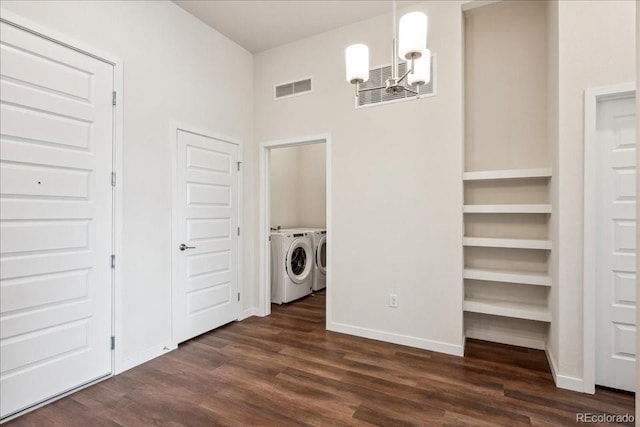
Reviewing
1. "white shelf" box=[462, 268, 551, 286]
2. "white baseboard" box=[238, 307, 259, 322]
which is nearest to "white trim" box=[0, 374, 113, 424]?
"white baseboard" box=[238, 307, 259, 322]

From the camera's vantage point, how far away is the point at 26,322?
2.09 metres

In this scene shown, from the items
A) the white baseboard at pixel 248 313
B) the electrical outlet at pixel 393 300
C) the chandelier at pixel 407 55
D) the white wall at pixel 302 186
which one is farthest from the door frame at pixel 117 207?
the white wall at pixel 302 186

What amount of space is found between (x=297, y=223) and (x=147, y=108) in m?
3.75

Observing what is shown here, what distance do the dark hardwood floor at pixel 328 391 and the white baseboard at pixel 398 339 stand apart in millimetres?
87

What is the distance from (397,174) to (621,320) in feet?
6.53

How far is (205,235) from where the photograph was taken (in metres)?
3.37

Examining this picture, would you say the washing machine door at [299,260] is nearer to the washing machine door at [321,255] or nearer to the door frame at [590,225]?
the washing machine door at [321,255]

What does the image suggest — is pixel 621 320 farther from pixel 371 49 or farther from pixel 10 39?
pixel 10 39

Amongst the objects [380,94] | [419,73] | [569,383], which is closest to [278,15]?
[380,94]

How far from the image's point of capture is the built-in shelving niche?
293cm

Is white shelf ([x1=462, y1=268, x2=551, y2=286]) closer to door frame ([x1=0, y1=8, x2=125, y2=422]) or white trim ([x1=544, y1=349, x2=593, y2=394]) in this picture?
white trim ([x1=544, y1=349, x2=593, y2=394])

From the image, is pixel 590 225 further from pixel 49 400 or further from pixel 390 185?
pixel 49 400

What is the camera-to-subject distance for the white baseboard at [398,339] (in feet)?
9.62

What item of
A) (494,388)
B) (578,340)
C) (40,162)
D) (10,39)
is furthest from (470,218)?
(10,39)
